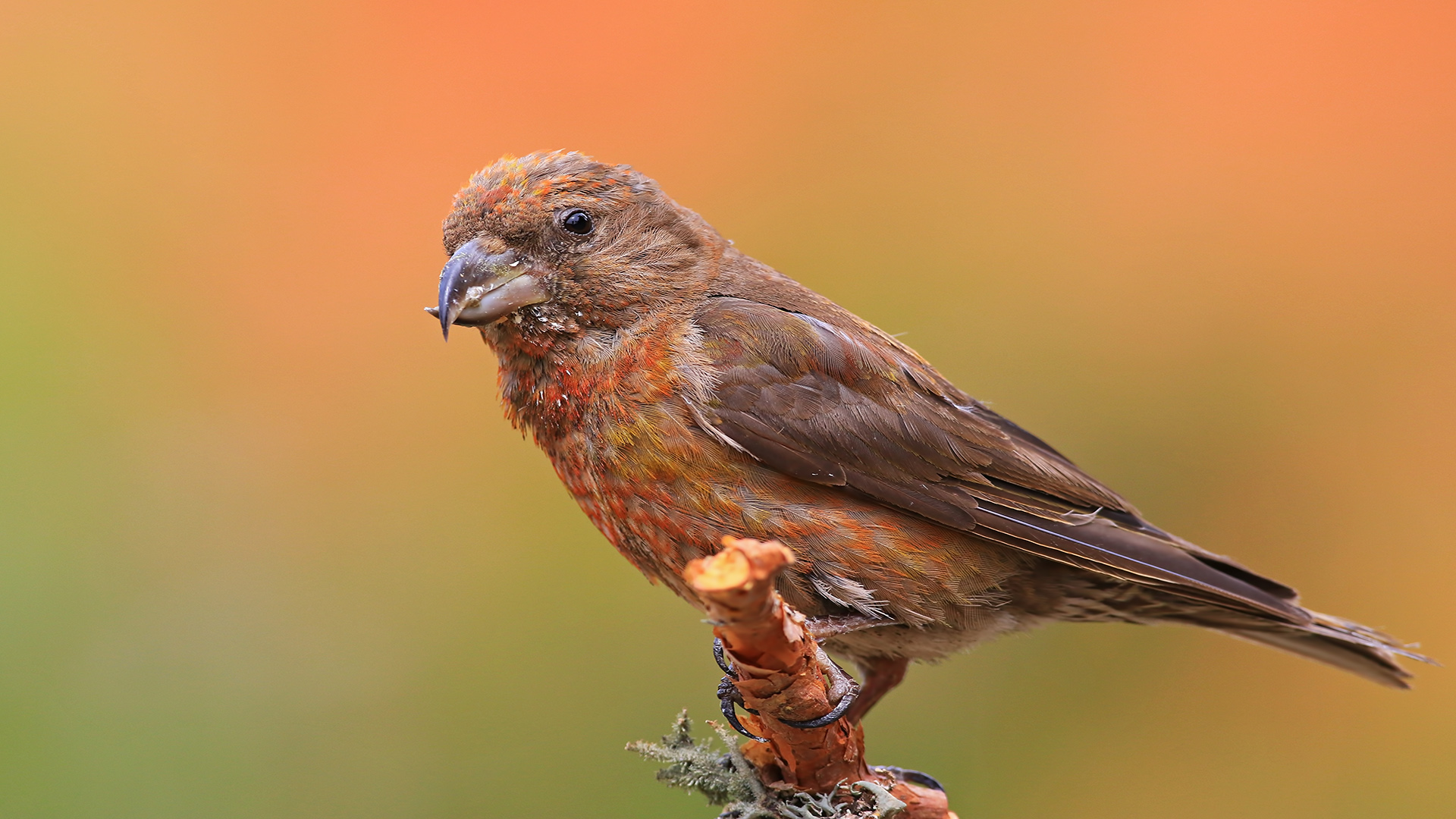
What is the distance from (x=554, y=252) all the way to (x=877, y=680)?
1.72 m

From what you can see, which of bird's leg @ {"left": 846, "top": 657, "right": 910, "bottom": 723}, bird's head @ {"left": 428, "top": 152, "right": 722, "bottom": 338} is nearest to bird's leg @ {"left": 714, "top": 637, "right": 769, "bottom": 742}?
bird's leg @ {"left": 846, "top": 657, "right": 910, "bottom": 723}

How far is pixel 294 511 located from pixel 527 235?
2618 millimetres

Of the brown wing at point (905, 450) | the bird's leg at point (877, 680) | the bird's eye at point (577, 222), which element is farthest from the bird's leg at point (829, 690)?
the bird's eye at point (577, 222)

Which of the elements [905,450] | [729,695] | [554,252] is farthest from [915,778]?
[554,252]

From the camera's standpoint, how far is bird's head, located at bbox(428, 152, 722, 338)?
3.41 metres

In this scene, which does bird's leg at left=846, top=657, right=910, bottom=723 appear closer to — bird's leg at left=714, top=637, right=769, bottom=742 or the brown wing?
the brown wing

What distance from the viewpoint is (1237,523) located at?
5.75 m

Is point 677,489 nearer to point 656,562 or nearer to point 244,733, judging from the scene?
point 656,562

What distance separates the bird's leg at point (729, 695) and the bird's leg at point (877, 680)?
30.6 inches

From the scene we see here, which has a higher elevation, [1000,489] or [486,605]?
[1000,489]

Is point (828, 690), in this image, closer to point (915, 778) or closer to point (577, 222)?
point (915, 778)

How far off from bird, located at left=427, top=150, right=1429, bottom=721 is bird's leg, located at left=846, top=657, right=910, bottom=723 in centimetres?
2

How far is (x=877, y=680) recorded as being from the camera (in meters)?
3.92

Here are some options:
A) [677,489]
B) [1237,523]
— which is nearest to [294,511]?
[677,489]
